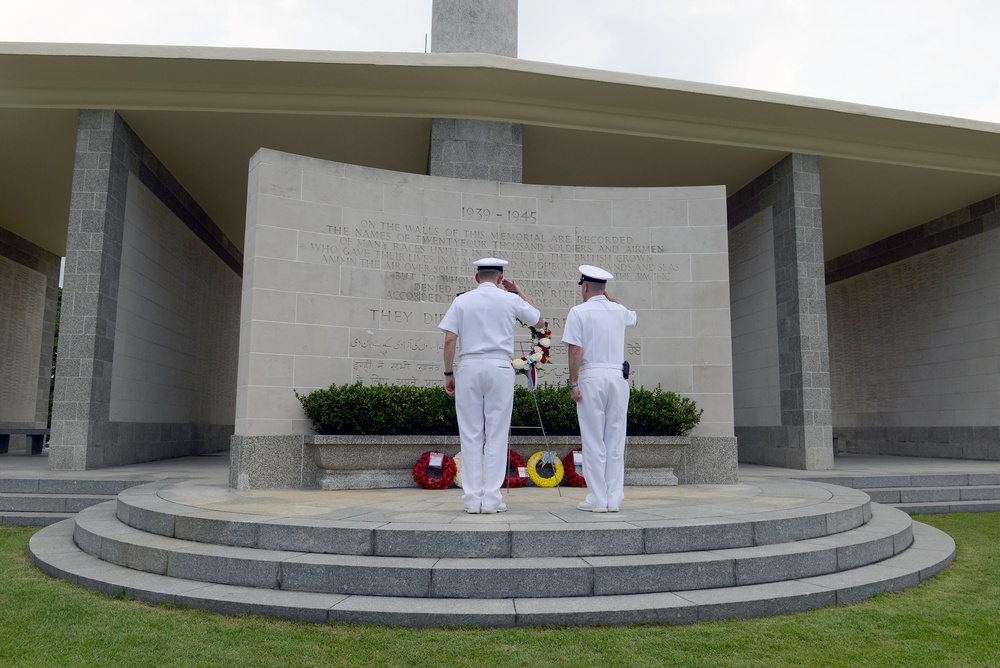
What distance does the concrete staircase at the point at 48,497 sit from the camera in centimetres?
809

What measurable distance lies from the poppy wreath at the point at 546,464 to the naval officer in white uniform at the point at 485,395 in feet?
7.85

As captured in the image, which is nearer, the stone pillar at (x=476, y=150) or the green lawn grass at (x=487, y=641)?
the green lawn grass at (x=487, y=641)

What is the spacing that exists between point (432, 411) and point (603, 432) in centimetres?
281

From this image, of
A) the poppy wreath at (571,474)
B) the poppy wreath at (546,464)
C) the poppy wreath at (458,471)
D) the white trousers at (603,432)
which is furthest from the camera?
the poppy wreath at (571,474)

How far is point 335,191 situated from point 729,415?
593 centimetres

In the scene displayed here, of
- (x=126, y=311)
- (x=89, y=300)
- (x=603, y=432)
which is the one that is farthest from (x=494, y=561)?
(x=126, y=311)

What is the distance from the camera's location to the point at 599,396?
6.27 metres

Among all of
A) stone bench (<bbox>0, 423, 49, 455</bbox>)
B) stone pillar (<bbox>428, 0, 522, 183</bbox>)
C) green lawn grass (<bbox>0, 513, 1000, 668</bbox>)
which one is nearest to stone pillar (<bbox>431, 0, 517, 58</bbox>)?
stone pillar (<bbox>428, 0, 522, 183</bbox>)

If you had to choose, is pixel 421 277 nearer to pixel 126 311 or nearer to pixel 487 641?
pixel 487 641

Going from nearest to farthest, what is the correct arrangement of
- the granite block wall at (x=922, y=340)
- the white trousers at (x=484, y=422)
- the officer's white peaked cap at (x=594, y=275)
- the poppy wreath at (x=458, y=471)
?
the white trousers at (x=484, y=422)
the officer's white peaked cap at (x=594, y=275)
the poppy wreath at (x=458, y=471)
the granite block wall at (x=922, y=340)

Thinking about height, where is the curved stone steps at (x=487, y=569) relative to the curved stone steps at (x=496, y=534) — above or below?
below

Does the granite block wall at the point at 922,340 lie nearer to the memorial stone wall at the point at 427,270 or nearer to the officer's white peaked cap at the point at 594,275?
the memorial stone wall at the point at 427,270

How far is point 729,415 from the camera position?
9.73 metres

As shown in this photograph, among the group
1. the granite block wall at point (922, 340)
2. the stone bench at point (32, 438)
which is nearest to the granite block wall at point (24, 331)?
the stone bench at point (32, 438)
